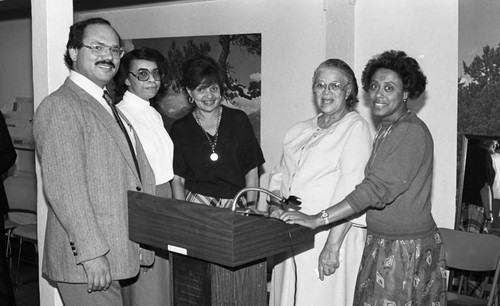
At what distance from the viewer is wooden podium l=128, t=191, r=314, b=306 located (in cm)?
215

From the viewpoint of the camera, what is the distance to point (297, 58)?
18.2 ft

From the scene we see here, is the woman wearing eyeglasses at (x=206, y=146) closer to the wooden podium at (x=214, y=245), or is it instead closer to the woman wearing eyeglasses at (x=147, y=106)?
the woman wearing eyeglasses at (x=147, y=106)

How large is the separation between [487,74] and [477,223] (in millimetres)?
1097

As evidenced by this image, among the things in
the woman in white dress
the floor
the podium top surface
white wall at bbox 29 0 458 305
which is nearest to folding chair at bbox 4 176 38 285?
the floor

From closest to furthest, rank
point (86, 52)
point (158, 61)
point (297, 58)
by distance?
point (86, 52) → point (158, 61) → point (297, 58)

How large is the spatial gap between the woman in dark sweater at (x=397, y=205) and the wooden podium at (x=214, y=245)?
0.59 m

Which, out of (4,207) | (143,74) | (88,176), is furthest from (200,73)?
(4,207)

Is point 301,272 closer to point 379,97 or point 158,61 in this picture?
point 379,97

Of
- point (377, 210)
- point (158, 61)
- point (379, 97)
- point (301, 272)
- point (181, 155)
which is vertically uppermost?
point (158, 61)

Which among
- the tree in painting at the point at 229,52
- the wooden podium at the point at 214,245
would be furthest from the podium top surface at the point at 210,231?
the tree in painting at the point at 229,52

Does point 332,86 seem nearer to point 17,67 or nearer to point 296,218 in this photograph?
point 296,218

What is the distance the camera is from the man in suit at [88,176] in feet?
8.57

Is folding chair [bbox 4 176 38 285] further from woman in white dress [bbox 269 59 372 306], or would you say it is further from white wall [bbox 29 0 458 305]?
woman in white dress [bbox 269 59 372 306]

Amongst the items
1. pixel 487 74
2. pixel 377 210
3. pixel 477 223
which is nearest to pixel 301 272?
pixel 377 210
